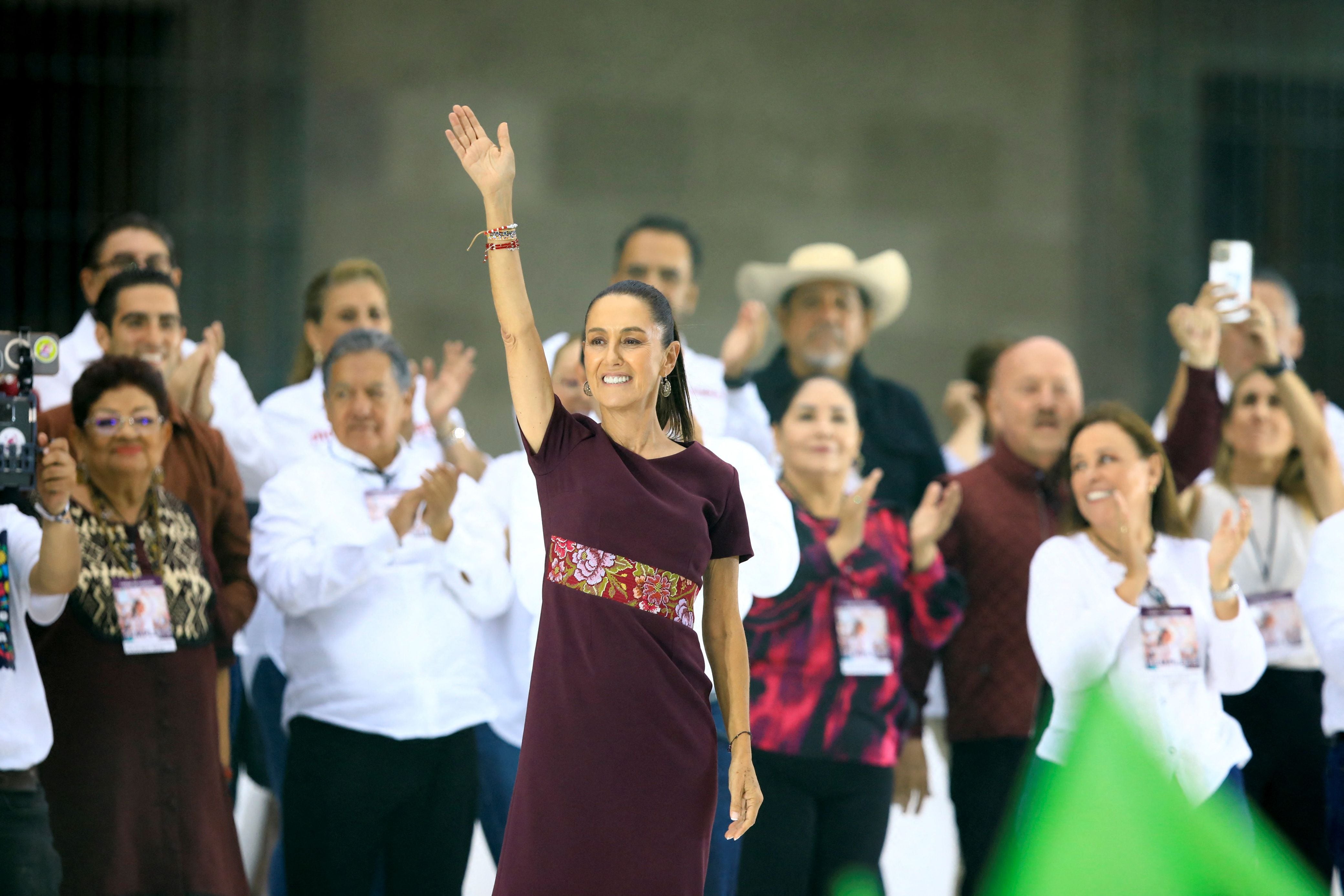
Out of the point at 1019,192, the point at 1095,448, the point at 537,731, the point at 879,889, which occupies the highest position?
the point at 1019,192

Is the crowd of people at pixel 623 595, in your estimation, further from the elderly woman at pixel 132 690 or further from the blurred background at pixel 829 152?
the blurred background at pixel 829 152

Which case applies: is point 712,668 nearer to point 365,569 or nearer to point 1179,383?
point 365,569

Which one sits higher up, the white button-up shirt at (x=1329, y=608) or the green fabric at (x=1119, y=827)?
the white button-up shirt at (x=1329, y=608)

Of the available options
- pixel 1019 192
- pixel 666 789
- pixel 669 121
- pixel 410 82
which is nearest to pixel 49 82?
pixel 410 82

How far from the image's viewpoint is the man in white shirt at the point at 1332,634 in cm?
414

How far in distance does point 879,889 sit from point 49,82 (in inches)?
195

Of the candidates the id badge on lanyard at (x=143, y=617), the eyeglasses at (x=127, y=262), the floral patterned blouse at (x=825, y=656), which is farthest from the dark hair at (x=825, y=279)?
the id badge on lanyard at (x=143, y=617)

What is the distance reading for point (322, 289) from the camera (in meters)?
5.07

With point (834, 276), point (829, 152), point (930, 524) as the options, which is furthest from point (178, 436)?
point (829, 152)

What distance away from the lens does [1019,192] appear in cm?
792

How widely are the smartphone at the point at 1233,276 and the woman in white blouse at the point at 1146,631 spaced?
2.91 feet

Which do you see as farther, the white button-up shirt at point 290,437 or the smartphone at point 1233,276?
the smartphone at point 1233,276

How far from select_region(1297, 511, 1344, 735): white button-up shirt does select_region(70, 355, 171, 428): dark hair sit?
2.92 metres

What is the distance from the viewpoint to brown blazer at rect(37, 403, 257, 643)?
4.25m
